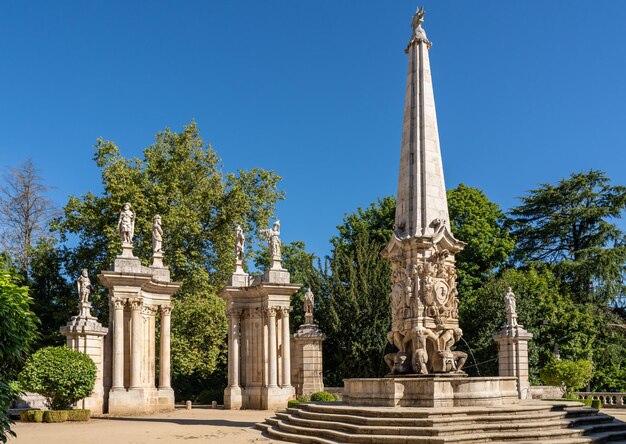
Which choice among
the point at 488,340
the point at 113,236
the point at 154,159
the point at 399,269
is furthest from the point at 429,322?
the point at 154,159

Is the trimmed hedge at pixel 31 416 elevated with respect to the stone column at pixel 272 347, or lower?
lower

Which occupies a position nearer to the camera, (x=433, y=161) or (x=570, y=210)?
(x=433, y=161)

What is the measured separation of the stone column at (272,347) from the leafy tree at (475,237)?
13196 mm

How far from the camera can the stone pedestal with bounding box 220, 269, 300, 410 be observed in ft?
97.9

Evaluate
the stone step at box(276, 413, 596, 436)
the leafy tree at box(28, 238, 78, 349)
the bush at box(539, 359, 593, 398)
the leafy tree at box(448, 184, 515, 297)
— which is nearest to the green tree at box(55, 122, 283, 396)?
the leafy tree at box(28, 238, 78, 349)

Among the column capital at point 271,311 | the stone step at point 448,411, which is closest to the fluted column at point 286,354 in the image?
the column capital at point 271,311

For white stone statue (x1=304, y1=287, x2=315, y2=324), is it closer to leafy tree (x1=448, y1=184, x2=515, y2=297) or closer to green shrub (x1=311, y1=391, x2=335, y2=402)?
green shrub (x1=311, y1=391, x2=335, y2=402)

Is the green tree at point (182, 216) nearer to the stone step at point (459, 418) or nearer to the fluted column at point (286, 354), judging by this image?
the fluted column at point (286, 354)

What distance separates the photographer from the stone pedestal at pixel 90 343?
25.3 metres

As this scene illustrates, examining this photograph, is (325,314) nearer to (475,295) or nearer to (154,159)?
(475,295)

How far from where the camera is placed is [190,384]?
136 ft

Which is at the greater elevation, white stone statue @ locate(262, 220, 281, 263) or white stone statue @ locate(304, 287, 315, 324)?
white stone statue @ locate(262, 220, 281, 263)

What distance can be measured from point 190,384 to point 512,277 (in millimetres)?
19591

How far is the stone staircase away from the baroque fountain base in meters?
0.55
